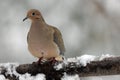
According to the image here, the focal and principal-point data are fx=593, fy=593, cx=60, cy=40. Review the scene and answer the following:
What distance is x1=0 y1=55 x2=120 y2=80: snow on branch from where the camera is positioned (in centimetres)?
264

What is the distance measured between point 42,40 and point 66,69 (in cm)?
52

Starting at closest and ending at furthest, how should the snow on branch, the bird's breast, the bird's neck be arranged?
the snow on branch
the bird's breast
the bird's neck

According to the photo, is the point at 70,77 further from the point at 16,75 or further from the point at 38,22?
the point at 38,22

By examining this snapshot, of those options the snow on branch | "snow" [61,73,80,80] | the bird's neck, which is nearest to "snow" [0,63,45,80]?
the snow on branch

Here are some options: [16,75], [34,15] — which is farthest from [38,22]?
[16,75]

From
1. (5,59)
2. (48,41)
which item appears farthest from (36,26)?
Answer: (5,59)

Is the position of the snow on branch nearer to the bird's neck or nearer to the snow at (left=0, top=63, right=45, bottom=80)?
the snow at (left=0, top=63, right=45, bottom=80)

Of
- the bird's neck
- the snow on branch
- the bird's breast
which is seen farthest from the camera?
the bird's neck

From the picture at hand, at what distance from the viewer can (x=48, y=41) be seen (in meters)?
3.23

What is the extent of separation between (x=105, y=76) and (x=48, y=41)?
0.64 m

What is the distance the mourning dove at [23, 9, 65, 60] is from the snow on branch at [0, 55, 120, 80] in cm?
33

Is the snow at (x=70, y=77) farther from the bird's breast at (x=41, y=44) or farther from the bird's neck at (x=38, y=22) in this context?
the bird's neck at (x=38, y=22)

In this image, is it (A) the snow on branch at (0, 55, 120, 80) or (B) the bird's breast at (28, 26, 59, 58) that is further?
(B) the bird's breast at (28, 26, 59, 58)

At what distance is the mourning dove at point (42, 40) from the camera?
317 cm
